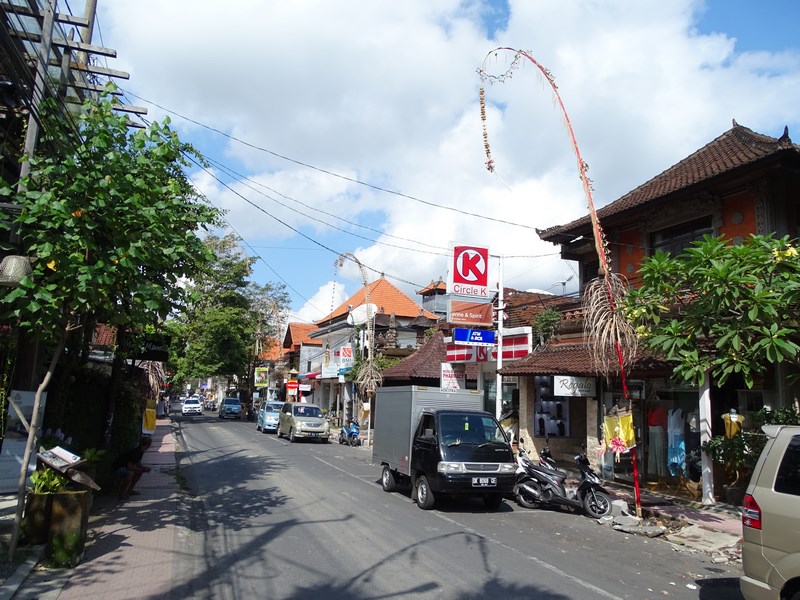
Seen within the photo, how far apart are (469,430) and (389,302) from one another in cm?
2957

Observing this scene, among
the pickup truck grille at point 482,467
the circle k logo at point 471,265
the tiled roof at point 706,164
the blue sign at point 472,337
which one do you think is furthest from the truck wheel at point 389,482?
the tiled roof at point 706,164

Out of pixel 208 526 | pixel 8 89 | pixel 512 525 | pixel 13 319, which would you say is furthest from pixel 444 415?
pixel 8 89

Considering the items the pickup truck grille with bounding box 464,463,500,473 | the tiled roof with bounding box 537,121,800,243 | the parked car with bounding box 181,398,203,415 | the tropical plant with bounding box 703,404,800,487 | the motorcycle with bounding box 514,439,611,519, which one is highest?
the tiled roof with bounding box 537,121,800,243

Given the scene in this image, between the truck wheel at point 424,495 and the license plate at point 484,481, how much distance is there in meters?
0.93

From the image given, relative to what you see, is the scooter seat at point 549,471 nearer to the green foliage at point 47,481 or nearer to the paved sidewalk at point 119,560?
the paved sidewalk at point 119,560

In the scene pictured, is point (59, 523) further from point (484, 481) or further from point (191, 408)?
point (191, 408)

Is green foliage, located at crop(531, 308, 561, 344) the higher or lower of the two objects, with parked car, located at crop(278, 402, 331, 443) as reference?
higher

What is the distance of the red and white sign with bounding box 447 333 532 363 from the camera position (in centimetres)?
1920

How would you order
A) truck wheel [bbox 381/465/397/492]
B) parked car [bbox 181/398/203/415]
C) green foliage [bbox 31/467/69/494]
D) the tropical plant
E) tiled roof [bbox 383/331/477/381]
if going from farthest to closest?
1. parked car [bbox 181/398/203/415]
2. tiled roof [bbox 383/331/477/381]
3. truck wheel [bbox 381/465/397/492]
4. the tropical plant
5. green foliage [bbox 31/467/69/494]

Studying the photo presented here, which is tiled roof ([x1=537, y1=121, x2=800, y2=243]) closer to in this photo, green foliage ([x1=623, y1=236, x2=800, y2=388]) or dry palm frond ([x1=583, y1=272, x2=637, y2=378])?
A: green foliage ([x1=623, y1=236, x2=800, y2=388])

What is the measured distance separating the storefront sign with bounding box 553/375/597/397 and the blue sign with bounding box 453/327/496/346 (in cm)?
249

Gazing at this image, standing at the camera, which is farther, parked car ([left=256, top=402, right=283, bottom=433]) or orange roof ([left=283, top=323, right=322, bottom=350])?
orange roof ([left=283, top=323, right=322, bottom=350])

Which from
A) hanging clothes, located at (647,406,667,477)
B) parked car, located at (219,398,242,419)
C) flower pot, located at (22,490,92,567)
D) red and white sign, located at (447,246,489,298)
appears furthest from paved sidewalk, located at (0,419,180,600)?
parked car, located at (219,398,242,419)

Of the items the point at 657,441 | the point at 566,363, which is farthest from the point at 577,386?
the point at 657,441
